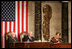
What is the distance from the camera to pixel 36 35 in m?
10.8

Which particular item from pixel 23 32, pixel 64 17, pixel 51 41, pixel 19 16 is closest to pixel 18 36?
pixel 23 32

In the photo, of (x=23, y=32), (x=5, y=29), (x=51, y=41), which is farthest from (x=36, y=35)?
(x=51, y=41)

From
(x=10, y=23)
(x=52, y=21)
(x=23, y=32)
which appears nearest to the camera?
(x=52, y=21)

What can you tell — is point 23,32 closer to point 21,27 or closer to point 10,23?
point 21,27

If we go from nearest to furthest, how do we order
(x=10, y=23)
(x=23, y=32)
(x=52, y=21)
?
(x=52, y=21)
(x=10, y=23)
(x=23, y=32)

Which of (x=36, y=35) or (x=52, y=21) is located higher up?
(x=52, y=21)

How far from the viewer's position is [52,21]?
2.83m

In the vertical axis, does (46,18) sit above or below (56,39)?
above

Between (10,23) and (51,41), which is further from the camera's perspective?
(10,23)

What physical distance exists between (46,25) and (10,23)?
688 centimetres

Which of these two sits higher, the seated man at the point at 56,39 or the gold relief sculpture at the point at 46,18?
the gold relief sculpture at the point at 46,18

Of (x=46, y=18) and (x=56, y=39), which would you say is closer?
(x=46, y=18)

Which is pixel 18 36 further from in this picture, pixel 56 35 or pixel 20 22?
pixel 56 35

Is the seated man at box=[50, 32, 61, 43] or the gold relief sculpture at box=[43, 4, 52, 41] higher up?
the gold relief sculpture at box=[43, 4, 52, 41]
